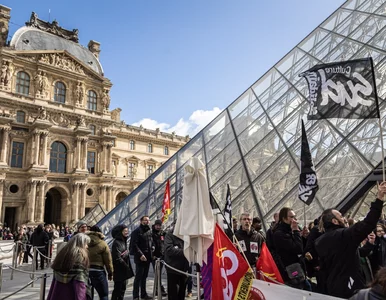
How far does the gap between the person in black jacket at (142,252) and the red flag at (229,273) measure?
291 centimetres

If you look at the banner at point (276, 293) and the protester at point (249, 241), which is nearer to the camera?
the banner at point (276, 293)

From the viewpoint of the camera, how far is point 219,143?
10.8m

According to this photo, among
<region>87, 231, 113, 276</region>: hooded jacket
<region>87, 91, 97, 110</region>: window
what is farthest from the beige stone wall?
<region>87, 231, 113, 276</region>: hooded jacket

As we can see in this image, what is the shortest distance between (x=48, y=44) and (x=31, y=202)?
17.8 metres

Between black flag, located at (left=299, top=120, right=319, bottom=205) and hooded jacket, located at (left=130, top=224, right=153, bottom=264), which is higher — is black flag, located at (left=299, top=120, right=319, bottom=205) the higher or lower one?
the higher one

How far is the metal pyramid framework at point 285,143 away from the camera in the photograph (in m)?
7.40

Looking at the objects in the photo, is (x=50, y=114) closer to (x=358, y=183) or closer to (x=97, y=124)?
(x=97, y=124)

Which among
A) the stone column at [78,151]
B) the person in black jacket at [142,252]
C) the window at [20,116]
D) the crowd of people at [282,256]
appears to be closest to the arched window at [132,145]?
the stone column at [78,151]

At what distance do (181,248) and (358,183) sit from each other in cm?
407

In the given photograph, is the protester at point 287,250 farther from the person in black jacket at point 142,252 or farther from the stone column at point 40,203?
the stone column at point 40,203

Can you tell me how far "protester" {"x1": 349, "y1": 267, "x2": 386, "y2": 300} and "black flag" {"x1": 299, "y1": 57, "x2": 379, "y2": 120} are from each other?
320 cm

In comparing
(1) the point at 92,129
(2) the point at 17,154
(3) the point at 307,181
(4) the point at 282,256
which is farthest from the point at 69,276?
(1) the point at 92,129

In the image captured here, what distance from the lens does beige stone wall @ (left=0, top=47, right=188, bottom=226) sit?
1185 inches

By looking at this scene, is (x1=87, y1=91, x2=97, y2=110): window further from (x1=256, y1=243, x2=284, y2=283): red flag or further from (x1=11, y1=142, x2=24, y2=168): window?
(x1=256, y1=243, x2=284, y2=283): red flag
